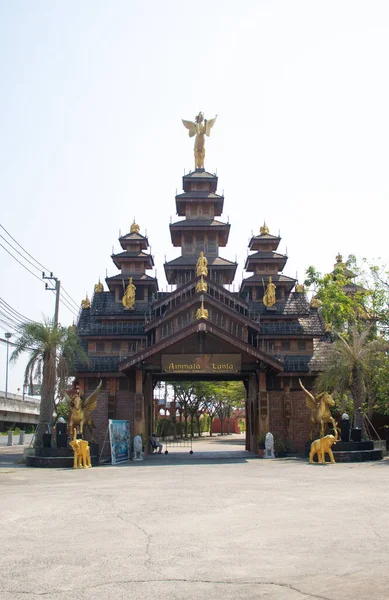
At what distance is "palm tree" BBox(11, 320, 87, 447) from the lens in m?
29.4

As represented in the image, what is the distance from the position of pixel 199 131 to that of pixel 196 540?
41.2m

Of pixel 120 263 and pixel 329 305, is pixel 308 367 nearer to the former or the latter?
pixel 329 305

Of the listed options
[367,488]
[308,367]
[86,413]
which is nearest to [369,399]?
[308,367]

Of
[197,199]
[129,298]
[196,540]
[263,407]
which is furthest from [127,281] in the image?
[196,540]

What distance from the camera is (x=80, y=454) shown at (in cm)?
2578

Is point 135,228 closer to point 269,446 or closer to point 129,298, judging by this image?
point 129,298

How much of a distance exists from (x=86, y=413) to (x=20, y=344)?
441 centimetres

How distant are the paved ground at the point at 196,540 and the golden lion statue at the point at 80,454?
23.2 feet

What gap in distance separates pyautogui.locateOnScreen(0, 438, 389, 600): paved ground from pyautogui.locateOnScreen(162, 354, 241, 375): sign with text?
12701 mm

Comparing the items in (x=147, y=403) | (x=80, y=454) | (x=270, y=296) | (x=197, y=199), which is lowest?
(x=80, y=454)

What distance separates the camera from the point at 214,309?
3484 cm

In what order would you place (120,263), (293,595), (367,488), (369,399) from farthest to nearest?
1. (120,263)
2. (369,399)
3. (367,488)
4. (293,595)

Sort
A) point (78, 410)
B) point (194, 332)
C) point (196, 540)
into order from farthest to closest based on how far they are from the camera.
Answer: point (194, 332), point (78, 410), point (196, 540)

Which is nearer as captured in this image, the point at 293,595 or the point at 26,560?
the point at 293,595
